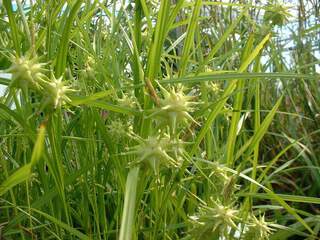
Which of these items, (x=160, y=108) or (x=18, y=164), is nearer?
(x=160, y=108)

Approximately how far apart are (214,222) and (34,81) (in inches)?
10.2

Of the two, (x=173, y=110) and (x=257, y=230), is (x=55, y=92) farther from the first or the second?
(x=257, y=230)

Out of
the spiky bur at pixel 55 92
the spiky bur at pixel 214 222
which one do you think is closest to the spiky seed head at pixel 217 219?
the spiky bur at pixel 214 222

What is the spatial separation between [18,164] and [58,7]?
300 mm

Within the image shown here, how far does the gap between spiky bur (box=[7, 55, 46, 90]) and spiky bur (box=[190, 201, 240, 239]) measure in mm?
247

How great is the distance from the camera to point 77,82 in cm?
80

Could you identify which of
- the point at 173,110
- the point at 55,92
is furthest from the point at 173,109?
the point at 55,92

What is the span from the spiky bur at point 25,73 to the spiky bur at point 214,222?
25 centimetres

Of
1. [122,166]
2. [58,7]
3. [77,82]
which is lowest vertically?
[122,166]

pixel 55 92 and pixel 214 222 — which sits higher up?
pixel 55 92

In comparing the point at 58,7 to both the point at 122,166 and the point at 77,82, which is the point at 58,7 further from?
the point at 122,166

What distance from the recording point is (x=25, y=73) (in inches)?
18.5

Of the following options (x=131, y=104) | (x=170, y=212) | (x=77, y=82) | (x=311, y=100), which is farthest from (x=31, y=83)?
(x=311, y=100)

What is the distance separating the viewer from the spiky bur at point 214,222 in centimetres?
60
